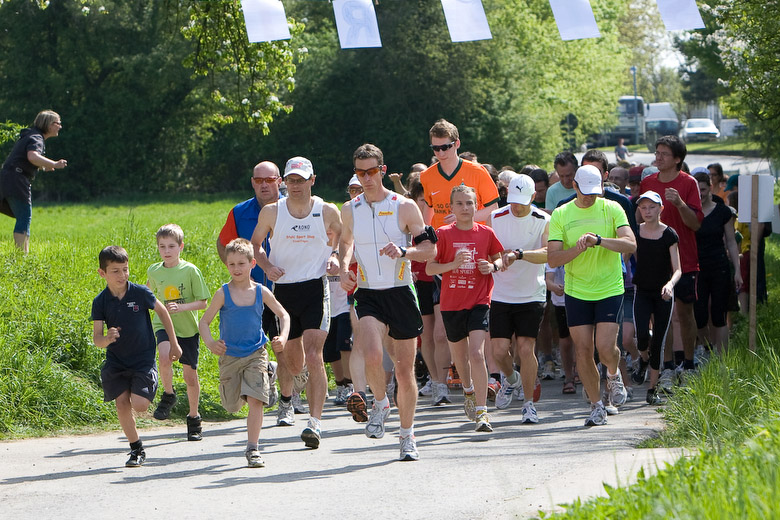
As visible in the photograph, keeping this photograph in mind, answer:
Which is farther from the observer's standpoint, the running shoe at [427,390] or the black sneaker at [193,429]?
the running shoe at [427,390]

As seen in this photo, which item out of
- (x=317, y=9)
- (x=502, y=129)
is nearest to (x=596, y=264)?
(x=502, y=129)

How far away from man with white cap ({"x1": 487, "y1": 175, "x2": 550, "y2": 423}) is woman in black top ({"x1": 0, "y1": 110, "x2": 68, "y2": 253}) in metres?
6.12

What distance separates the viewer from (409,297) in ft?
26.9

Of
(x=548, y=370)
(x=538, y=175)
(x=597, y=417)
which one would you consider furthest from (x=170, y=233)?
(x=548, y=370)

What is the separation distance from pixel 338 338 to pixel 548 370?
276cm

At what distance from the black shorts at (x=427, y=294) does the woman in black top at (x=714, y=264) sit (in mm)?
2813

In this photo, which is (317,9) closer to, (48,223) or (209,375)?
(48,223)

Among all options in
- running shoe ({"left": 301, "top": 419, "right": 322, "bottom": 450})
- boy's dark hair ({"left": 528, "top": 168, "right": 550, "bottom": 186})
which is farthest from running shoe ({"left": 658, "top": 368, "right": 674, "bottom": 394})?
running shoe ({"left": 301, "top": 419, "right": 322, "bottom": 450})

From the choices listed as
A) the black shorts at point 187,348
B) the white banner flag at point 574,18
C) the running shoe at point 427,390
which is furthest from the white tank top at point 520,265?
the black shorts at point 187,348

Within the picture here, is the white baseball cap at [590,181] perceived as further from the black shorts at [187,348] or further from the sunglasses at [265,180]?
the black shorts at [187,348]

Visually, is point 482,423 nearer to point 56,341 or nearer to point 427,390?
point 427,390

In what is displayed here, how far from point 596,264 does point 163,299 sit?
3552 mm

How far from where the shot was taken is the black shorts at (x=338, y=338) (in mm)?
11070

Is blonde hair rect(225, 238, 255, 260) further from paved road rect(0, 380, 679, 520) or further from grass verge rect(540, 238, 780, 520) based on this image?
grass verge rect(540, 238, 780, 520)
